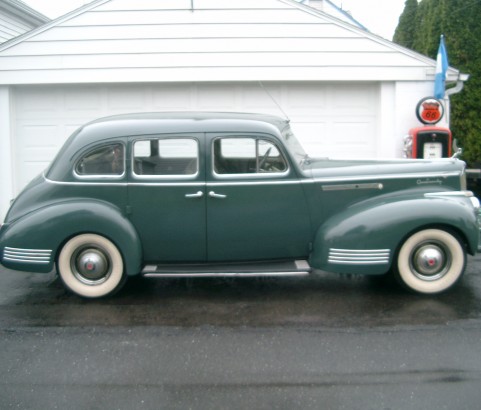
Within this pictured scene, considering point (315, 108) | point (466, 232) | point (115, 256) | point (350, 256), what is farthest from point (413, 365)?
point (315, 108)

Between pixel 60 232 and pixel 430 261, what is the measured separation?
348 cm

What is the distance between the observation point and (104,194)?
18.7ft

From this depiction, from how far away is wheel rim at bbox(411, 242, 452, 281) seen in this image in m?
5.55

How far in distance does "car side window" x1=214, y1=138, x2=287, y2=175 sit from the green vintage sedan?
0.4 inches

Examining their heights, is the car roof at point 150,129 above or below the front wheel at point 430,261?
above

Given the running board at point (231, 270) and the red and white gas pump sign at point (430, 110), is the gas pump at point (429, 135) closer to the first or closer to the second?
the red and white gas pump sign at point (430, 110)

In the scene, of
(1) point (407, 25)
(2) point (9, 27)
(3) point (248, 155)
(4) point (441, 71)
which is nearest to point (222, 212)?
(3) point (248, 155)

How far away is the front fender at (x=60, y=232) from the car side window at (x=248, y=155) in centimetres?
110

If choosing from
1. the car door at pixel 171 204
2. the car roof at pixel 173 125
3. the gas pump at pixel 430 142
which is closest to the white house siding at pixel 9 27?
the car roof at pixel 173 125

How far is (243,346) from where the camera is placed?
178 inches

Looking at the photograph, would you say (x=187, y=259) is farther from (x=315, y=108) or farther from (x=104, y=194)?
(x=315, y=108)

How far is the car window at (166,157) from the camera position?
5.73 metres

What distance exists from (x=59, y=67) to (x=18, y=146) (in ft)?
5.00

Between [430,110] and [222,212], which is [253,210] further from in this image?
[430,110]
